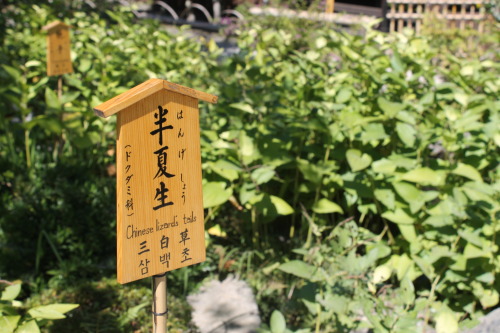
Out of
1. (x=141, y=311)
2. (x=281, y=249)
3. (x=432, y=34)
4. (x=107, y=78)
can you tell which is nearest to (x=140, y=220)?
(x=141, y=311)

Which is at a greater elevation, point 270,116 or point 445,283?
point 270,116

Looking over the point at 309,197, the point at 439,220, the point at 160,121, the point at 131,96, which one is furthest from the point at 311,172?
the point at 131,96

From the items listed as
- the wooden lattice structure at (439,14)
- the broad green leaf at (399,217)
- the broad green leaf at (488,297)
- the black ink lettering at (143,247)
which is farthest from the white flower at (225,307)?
the wooden lattice structure at (439,14)

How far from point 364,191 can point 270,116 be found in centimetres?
53

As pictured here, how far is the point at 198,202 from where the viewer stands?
1.40m

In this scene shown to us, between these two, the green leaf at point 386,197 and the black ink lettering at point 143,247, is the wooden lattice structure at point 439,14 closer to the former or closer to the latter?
the green leaf at point 386,197

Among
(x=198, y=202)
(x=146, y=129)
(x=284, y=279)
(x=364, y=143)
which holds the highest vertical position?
(x=146, y=129)

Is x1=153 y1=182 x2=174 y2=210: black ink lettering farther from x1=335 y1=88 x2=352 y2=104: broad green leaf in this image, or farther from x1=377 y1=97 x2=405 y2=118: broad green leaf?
x1=335 y1=88 x2=352 y2=104: broad green leaf

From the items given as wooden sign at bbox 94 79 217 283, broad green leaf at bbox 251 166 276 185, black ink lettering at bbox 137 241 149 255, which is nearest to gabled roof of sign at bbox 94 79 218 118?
wooden sign at bbox 94 79 217 283

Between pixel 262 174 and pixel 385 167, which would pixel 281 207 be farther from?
pixel 385 167

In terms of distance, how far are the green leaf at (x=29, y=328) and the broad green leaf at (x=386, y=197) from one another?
4.71ft

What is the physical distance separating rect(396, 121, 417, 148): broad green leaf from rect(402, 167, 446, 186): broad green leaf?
12 centimetres

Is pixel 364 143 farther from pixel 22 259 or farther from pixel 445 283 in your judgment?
pixel 22 259

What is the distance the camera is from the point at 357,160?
2389mm
